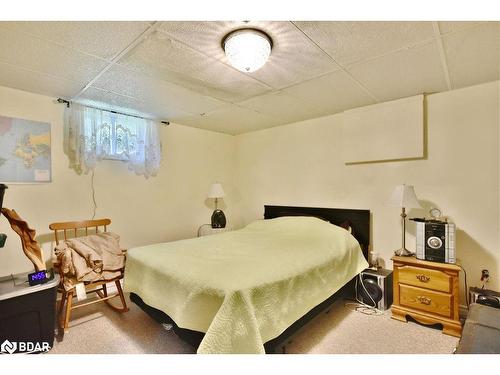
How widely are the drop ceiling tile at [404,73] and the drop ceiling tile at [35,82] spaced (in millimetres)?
2516

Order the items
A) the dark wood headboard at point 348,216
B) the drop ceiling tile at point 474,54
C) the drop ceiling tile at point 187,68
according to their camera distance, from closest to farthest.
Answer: the drop ceiling tile at point 474,54
the drop ceiling tile at point 187,68
the dark wood headboard at point 348,216

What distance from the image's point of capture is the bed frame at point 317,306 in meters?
1.66

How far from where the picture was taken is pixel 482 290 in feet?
7.32

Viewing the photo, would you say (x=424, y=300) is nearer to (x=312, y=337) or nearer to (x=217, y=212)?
(x=312, y=337)

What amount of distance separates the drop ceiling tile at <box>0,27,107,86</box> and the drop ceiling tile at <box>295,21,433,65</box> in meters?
1.57

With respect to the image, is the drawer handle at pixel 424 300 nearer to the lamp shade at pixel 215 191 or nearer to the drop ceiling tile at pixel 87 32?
the lamp shade at pixel 215 191

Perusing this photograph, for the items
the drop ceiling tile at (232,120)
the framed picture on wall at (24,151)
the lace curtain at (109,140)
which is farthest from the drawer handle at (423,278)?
the framed picture on wall at (24,151)

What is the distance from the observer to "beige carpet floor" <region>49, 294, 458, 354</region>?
1.93m

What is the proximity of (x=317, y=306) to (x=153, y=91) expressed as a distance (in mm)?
2463

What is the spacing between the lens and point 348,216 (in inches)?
124

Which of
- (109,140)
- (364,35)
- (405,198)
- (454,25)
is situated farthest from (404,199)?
(109,140)

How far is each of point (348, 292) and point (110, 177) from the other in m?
3.05

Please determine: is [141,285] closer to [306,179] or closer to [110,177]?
[110,177]
